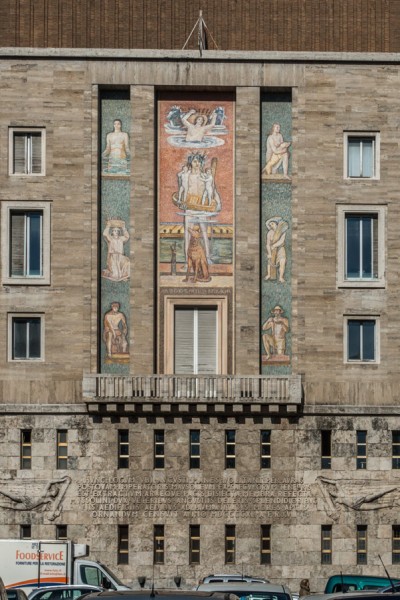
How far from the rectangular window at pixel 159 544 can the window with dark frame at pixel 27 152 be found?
15.4 meters

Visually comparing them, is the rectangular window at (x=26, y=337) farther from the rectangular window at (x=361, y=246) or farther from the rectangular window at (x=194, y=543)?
the rectangular window at (x=361, y=246)

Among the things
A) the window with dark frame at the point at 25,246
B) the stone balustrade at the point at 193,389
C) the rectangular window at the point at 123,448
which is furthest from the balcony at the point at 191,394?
the window with dark frame at the point at 25,246

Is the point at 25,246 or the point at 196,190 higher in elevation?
the point at 196,190

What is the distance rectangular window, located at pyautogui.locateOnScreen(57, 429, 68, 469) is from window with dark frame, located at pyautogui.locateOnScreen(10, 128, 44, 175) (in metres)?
10.7

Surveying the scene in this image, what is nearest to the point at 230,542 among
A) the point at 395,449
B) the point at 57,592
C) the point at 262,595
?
the point at 395,449

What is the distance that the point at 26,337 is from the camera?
7000cm

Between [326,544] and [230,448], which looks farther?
[230,448]

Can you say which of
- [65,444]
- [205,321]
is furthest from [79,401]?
[205,321]

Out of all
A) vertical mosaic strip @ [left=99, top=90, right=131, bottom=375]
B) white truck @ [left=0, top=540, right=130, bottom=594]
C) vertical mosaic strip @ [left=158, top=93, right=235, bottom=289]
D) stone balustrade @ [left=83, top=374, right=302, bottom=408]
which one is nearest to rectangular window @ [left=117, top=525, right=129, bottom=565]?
stone balustrade @ [left=83, top=374, right=302, bottom=408]

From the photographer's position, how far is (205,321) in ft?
231

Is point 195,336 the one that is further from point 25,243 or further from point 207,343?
point 25,243

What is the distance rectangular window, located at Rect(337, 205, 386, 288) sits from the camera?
230 feet

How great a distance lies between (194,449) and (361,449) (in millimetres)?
6814

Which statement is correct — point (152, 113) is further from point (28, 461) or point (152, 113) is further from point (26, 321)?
point (28, 461)
